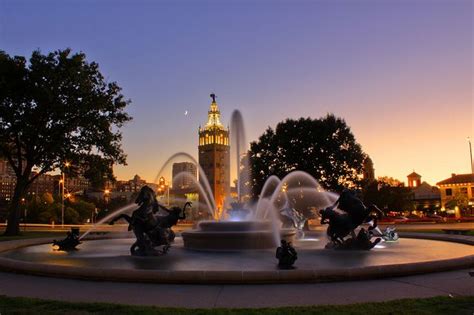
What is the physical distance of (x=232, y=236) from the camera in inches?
685

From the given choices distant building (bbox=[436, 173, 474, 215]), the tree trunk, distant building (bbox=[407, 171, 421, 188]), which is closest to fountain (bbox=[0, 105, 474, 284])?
the tree trunk

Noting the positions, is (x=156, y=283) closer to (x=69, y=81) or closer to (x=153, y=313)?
(x=153, y=313)

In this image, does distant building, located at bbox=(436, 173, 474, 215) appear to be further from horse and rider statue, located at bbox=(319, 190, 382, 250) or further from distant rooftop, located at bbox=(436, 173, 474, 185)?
horse and rider statue, located at bbox=(319, 190, 382, 250)

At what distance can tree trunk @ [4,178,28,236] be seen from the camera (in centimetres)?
3183

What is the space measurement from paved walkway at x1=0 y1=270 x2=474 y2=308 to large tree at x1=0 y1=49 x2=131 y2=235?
904 inches

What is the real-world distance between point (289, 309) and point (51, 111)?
28.5m

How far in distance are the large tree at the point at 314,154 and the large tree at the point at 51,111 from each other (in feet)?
57.2

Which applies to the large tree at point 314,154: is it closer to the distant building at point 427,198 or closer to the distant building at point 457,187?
the distant building at point 457,187

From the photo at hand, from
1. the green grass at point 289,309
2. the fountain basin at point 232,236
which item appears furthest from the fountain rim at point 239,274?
the fountain basin at point 232,236

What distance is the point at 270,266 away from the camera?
40.7 ft

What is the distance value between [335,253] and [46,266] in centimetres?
982

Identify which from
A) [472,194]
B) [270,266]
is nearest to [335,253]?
[270,266]

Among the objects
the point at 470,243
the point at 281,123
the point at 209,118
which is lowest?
the point at 470,243

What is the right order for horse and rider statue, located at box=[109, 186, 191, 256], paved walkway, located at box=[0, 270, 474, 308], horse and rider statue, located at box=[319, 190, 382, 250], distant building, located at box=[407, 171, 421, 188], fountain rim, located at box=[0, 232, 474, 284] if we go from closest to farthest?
paved walkway, located at box=[0, 270, 474, 308] < fountain rim, located at box=[0, 232, 474, 284] < horse and rider statue, located at box=[109, 186, 191, 256] < horse and rider statue, located at box=[319, 190, 382, 250] < distant building, located at box=[407, 171, 421, 188]
